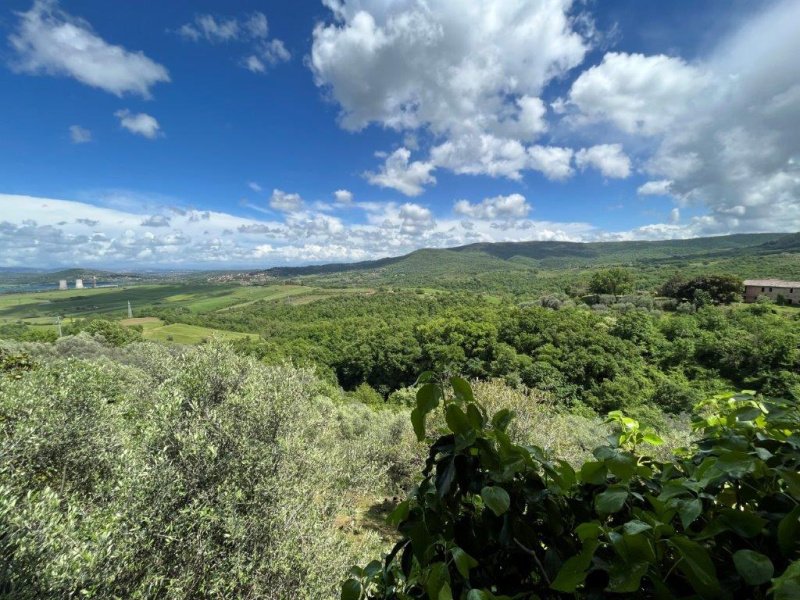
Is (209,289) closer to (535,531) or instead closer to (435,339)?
(435,339)

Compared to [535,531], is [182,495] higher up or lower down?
lower down

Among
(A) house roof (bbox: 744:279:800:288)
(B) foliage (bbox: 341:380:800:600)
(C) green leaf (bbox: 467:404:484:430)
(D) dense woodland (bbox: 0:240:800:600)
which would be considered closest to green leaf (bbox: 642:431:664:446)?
(D) dense woodland (bbox: 0:240:800:600)

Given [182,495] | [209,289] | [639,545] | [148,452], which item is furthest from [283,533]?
[209,289]

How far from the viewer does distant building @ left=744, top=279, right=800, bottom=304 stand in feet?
205

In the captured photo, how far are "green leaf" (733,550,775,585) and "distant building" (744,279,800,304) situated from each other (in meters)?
88.9

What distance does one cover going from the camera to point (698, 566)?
101 centimetres

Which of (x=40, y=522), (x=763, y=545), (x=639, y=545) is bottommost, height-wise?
(x=40, y=522)

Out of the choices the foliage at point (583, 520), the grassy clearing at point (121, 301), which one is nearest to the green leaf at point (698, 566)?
the foliage at point (583, 520)

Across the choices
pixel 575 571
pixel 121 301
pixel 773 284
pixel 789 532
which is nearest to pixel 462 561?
pixel 575 571

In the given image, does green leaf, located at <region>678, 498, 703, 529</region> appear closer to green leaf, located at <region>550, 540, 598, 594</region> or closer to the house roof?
green leaf, located at <region>550, 540, 598, 594</region>

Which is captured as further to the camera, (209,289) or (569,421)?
(209,289)

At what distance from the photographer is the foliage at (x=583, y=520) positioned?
43.0 inches

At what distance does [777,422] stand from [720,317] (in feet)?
227

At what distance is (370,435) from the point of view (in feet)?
75.9
